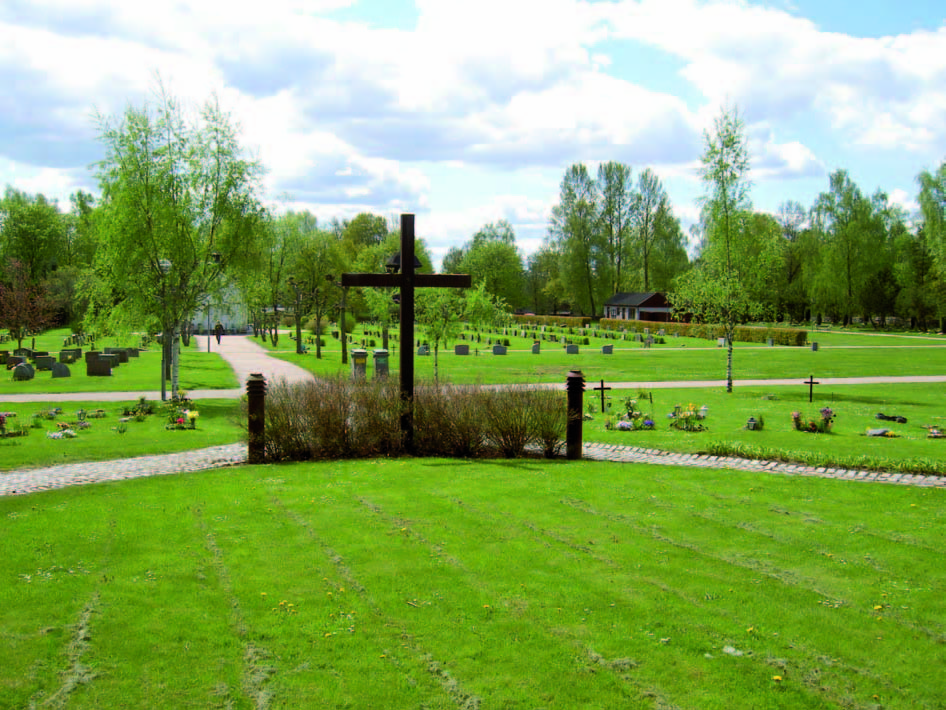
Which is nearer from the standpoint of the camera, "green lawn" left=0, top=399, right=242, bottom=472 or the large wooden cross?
the large wooden cross

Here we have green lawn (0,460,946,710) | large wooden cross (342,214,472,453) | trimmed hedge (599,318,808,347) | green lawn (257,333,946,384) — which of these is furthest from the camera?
trimmed hedge (599,318,808,347)

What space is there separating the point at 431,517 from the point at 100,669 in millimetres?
3938

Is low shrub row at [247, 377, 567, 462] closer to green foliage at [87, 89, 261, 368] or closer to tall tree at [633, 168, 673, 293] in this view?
green foliage at [87, 89, 261, 368]

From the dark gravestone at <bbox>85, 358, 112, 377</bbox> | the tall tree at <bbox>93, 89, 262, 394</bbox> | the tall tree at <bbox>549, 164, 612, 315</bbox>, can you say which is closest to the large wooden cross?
the tall tree at <bbox>93, 89, 262, 394</bbox>

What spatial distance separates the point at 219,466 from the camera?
12133 millimetres

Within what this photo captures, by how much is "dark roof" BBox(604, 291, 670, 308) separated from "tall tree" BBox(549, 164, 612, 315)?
4350mm

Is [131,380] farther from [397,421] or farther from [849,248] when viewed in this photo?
[849,248]

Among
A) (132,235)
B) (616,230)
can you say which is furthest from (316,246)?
(616,230)

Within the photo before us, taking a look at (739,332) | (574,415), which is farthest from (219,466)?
(739,332)

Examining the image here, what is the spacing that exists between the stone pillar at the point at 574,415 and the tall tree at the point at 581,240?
247ft

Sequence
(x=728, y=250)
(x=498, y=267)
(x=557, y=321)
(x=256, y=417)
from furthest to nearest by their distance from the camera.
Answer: (x=498, y=267), (x=557, y=321), (x=728, y=250), (x=256, y=417)

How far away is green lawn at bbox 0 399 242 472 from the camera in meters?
13.5

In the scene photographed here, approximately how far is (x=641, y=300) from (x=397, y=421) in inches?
2790

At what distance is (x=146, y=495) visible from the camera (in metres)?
9.68
